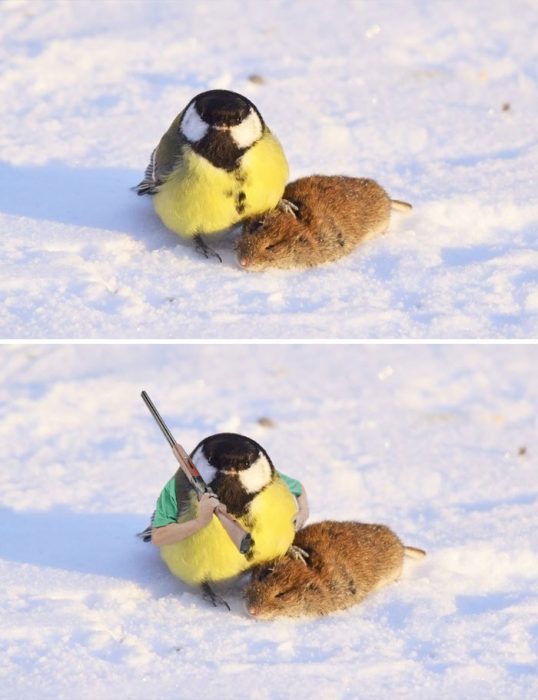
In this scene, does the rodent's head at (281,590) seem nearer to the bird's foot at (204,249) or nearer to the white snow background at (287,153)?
the white snow background at (287,153)

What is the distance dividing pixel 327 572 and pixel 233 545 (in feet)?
1.43

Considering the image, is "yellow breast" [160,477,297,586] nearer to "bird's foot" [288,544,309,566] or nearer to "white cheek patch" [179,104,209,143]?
"bird's foot" [288,544,309,566]

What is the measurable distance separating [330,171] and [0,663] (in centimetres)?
334

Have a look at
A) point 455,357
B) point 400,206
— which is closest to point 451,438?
point 455,357

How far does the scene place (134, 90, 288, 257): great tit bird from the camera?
19.4 ft

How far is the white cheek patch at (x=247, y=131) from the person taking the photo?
5.91 metres

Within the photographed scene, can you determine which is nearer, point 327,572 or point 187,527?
point 187,527

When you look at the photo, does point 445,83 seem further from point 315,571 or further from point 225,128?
point 315,571

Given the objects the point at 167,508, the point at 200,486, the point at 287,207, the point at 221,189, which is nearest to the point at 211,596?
the point at 167,508

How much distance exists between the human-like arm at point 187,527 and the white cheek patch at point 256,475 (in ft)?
0.56

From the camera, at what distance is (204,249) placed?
6.29 m

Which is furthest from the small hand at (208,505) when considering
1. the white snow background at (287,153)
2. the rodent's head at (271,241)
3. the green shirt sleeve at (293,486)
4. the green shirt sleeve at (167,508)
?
the rodent's head at (271,241)

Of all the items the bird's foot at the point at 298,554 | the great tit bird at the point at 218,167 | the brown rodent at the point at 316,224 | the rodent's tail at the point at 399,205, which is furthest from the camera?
the rodent's tail at the point at 399,205

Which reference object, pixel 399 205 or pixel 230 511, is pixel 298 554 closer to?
pixel 230 511
